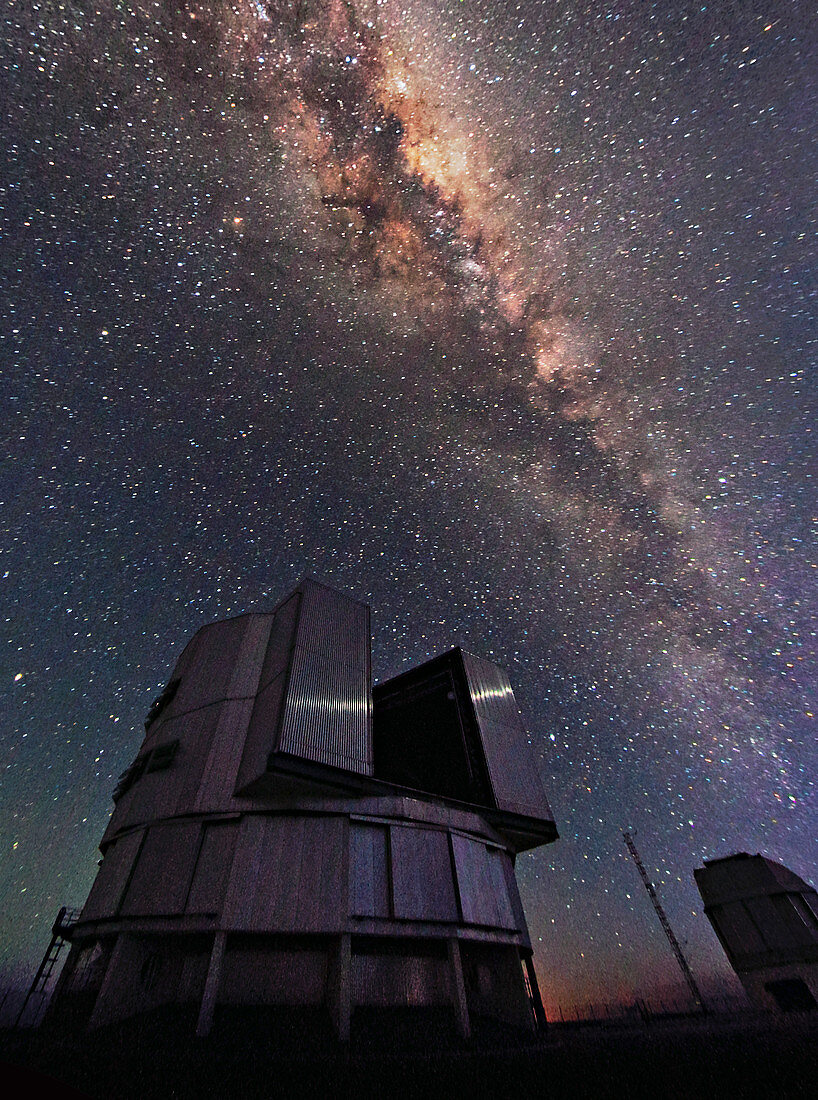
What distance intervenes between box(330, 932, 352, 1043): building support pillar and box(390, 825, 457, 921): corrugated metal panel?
1969 millimetres

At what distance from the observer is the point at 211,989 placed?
1425cm

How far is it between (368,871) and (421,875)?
223 cm

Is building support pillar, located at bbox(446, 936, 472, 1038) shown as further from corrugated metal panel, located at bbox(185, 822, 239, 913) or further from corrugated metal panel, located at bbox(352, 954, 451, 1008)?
corrugated metal panel, located at bbox(185, 822, 239, 913)

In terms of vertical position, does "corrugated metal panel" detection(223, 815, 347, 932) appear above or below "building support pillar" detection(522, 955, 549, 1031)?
above

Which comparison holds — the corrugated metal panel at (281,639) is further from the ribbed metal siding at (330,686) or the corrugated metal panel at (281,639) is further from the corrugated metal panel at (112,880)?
the corrugated metal panel at (112,880)

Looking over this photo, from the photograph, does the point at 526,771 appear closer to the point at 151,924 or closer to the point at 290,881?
the point at 290,881

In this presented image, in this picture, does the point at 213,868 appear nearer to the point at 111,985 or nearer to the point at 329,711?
the point at 111,985

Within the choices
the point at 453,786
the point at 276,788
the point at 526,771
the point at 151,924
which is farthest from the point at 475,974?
the point at 151,924

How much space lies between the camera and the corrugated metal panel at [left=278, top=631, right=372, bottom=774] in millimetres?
18188

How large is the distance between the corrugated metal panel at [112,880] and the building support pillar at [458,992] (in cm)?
1215

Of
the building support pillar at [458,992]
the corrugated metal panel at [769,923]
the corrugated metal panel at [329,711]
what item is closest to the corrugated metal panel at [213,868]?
the corrugated metal panel at [329,711]

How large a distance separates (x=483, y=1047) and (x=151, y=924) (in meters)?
11.8

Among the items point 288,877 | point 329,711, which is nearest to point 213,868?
point 288,877

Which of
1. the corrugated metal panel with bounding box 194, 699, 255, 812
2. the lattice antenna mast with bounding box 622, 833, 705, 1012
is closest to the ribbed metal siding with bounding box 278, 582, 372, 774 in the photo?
the corrugated metal panel with bounding box 194, 699, 255, 812
